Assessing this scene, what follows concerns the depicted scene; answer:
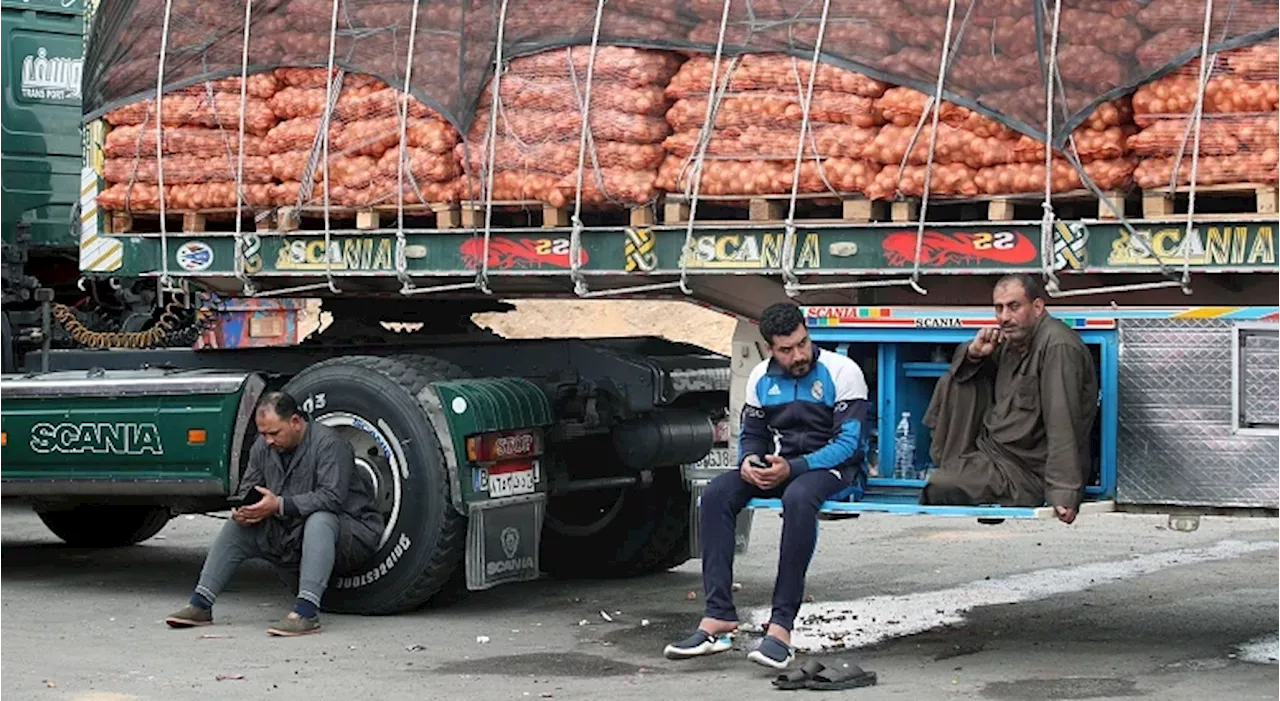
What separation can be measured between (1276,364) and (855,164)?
6.20 feet

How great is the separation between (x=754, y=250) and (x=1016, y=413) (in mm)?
1364

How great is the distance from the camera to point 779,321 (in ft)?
31.3

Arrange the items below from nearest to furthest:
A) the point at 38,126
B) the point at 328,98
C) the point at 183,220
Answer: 1. the point at 328,98
2. the point at 183,220
3. the point at 38,126

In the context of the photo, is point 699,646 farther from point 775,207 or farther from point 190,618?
point 190,618

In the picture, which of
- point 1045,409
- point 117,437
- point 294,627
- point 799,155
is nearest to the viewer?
point 1045,409

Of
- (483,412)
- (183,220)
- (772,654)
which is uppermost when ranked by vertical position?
(183,220)

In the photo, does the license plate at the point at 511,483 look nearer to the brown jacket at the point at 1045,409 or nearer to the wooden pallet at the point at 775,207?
the wooden pallet at the point at 775,207

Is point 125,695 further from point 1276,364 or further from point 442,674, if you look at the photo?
point 1276,364

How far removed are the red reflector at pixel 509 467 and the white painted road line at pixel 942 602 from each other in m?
1.26

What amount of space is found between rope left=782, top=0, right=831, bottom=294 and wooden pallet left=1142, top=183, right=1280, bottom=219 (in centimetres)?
142

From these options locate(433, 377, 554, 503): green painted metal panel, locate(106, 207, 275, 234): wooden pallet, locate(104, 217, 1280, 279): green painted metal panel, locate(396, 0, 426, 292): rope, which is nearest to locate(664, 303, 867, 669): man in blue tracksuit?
locate(104, 217, 1280, 279): green painted metal panel

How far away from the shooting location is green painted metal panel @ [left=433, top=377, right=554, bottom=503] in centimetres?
1091

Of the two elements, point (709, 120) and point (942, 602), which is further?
point (942, 602)

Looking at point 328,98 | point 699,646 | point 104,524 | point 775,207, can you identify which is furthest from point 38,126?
point 699,646
